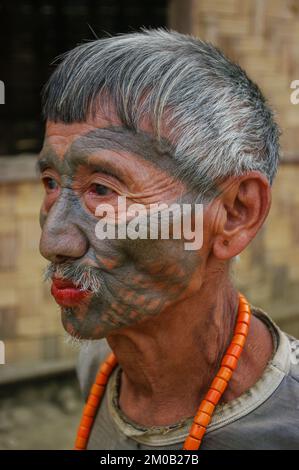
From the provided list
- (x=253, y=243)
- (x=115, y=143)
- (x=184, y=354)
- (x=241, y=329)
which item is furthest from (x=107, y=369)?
(x=253, y=243)

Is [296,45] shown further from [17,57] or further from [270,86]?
[17,57]

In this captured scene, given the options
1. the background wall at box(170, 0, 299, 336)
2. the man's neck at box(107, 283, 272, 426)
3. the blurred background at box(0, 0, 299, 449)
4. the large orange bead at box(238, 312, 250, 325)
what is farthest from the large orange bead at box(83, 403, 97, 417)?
the background wall at box(170, 0, 299, 336)

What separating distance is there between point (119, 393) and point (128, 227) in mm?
646

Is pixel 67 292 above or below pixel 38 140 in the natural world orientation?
above

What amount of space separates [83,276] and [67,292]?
0.26 feet

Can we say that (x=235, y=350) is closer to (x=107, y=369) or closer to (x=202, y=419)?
(x=202, y=419)

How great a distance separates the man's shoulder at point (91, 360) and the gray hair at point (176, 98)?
828mm

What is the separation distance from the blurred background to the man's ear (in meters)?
3.24

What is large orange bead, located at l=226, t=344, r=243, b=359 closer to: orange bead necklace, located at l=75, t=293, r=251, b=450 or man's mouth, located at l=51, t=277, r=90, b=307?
orange bead necklace, located at l=75, t=293, r=251, b=450

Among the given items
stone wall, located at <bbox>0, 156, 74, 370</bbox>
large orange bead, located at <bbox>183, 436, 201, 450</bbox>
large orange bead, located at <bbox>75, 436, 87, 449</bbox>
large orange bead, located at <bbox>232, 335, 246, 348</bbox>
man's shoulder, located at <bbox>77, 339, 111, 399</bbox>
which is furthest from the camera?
stone wall, located at <bbox>0, 156, 74, 370</bbox>

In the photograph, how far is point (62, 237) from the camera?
1.81 m

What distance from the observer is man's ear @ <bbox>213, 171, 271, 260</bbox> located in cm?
188

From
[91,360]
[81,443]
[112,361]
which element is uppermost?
[112,361]

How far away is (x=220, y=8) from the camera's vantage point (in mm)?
5434
